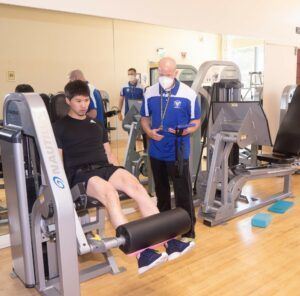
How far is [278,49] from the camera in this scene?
555cm

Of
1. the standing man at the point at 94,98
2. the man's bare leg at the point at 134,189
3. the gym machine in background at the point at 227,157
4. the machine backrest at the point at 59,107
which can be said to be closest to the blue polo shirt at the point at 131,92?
the standing man at the point at 94,98

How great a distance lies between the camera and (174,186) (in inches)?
108

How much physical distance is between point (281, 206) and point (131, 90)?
2.01 meters

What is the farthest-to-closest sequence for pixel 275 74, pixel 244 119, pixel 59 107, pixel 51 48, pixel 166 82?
pixel 275 74 → pixel 51 48 → pixel 244 119 → pixel 59 107 → pixel 166 82

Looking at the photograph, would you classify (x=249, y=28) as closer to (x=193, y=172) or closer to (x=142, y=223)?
(x=193, y=172)

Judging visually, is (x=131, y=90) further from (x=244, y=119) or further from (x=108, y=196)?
(x=108, y=196)

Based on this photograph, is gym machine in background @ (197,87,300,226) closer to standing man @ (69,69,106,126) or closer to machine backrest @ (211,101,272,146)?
machine backrest @ (211,101,272,146)

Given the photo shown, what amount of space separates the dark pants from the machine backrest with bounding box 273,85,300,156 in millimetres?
1757

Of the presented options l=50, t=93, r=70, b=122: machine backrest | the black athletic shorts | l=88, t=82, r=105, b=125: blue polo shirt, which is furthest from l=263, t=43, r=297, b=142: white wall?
the black athletic shorts

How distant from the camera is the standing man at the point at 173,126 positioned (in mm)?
2672

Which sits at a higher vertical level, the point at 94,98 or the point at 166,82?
the point at 166,82

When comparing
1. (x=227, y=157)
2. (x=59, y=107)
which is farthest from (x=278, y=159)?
(x=59, y=107)

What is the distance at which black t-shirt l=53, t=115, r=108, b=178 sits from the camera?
7.37 feet

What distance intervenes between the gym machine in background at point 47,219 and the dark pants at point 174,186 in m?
0.61
